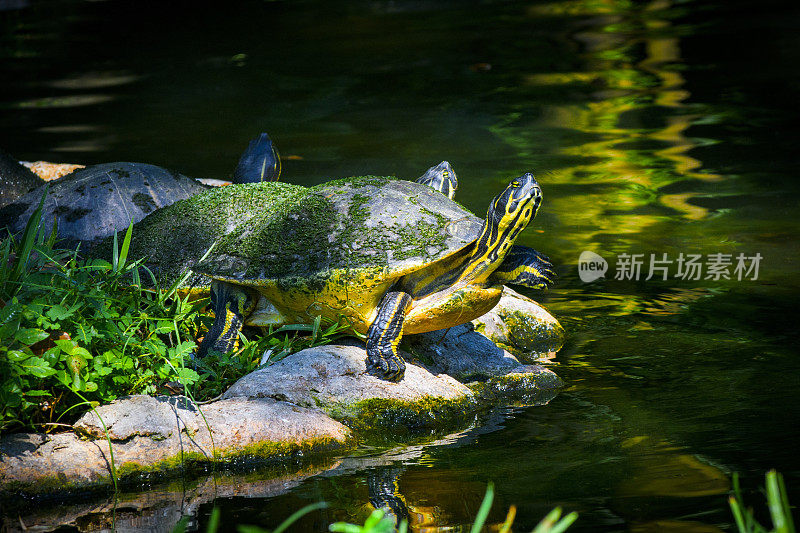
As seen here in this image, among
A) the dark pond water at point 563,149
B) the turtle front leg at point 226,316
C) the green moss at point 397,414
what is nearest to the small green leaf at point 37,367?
the dark pond water at point 563,149

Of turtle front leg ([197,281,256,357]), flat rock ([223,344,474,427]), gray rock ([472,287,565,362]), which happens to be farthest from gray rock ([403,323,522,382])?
turtle front leg ([197,281,256,357])

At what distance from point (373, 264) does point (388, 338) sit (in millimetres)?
301

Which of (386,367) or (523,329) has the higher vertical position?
(386,367)

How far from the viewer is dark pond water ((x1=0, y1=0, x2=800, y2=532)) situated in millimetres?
2996

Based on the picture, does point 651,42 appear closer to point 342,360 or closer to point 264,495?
point 342,360

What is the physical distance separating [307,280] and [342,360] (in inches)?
13.9

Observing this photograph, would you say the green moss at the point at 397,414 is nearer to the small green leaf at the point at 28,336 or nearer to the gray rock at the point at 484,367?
the gray rock at the point at 484,367

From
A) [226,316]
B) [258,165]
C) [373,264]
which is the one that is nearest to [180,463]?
[226,316]

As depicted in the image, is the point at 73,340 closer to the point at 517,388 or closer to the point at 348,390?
the point at 348,390

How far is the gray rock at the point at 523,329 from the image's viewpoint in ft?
14.9

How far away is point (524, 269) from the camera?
383 centimetres

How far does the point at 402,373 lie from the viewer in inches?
143

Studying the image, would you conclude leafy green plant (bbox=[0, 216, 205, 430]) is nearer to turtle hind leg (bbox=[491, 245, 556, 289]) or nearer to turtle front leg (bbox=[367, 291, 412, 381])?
turtle front leg (bbox=[367, 291, 412, 381])

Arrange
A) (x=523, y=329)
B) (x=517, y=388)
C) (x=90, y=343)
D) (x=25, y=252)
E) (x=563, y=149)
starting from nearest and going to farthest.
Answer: (x=90, y=343)
(x=25, y=252)
(x=517, y=388)
(x=523, y=329)
(x=563, y=149)
